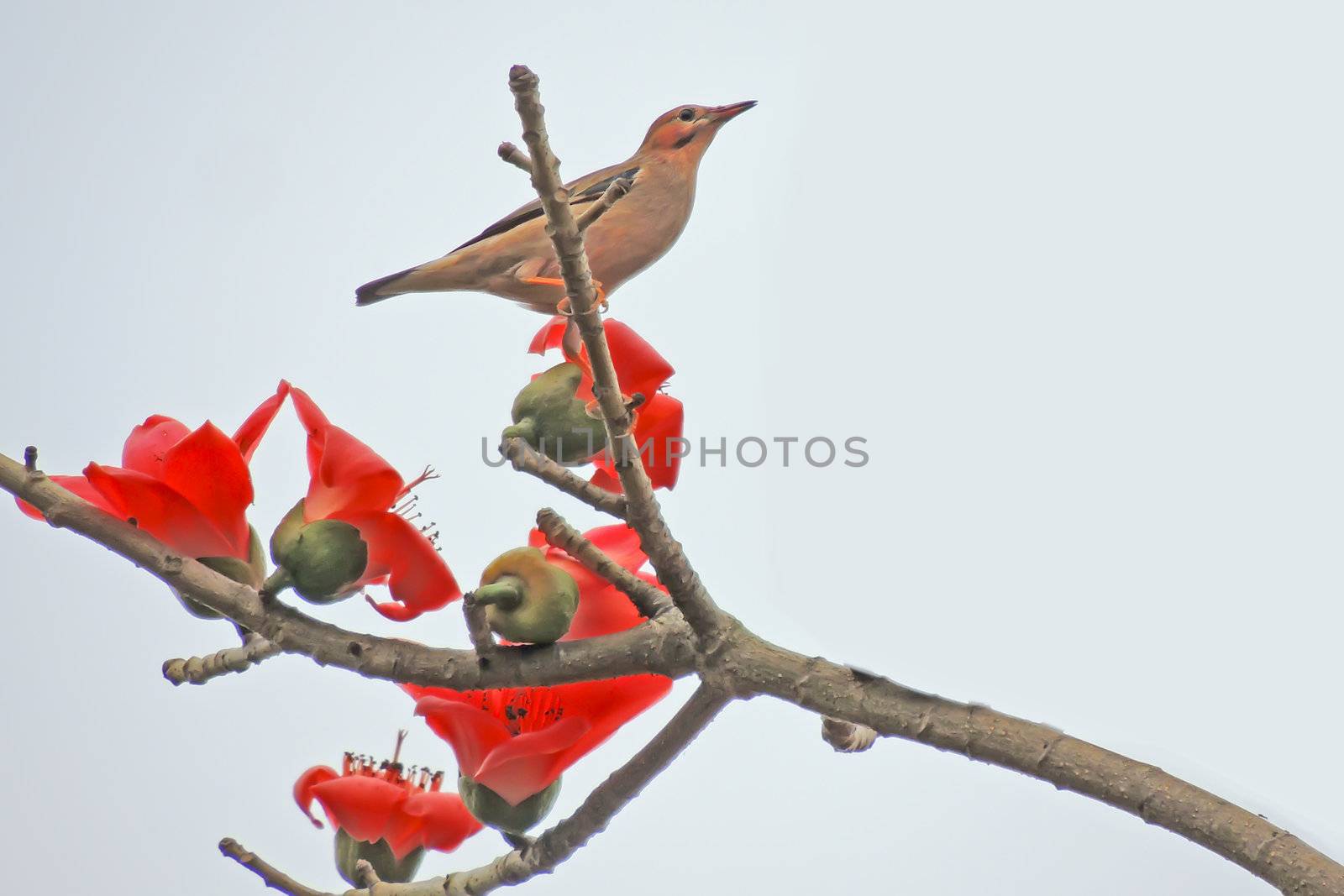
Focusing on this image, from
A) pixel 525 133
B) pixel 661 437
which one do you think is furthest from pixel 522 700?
pixel 525 133

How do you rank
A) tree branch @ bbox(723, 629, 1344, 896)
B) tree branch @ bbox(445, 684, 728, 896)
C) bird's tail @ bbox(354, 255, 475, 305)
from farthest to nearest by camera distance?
bird's tail @ bbox(354, 255, 475, 305) < tree branch @ bbox(445, 684, 728, 896) < tree branch @ bbox(723, 629, 1344, 896)

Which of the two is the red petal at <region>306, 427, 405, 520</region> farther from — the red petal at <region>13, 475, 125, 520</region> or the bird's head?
the bird's head

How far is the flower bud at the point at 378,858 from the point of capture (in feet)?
2.20

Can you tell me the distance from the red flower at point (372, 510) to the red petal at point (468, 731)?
2.0 inches

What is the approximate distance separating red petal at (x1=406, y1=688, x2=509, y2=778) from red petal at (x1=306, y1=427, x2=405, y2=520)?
0.10m

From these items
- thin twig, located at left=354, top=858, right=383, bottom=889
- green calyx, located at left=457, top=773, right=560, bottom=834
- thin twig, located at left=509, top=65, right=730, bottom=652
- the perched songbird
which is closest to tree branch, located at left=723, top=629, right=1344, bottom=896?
thin twig, located at left=509, top=65, right=730, bottom=652

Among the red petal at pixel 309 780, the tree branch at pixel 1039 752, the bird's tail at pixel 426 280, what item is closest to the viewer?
the tree branch at pixel 1039 752

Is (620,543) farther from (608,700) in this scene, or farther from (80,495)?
(80,495)

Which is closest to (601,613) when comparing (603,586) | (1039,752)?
(603,586)

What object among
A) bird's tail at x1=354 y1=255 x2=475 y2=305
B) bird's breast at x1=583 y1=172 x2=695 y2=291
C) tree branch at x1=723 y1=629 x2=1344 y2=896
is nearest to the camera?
tree branch at x1=723 y1=629 x2=1344 y2=896

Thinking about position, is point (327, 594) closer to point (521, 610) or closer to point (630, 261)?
point (521, 610)

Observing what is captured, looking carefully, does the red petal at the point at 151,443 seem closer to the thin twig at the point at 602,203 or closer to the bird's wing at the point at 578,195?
the thin twig at the point at 602,203

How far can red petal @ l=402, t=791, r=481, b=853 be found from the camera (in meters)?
0.66

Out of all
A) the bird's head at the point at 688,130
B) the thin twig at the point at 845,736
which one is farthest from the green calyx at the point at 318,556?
the bird's head at the point at 688,130
